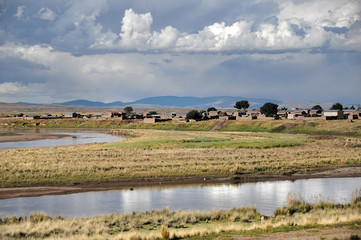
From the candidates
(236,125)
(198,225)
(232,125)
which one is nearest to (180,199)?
(198,225)

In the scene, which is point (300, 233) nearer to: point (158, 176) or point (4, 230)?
point (4, 230)

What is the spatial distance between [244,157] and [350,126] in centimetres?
5686

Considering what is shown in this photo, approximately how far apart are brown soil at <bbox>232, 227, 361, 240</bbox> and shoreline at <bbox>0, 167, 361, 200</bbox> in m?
16.4

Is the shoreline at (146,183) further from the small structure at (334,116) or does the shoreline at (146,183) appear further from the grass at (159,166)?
the small structure at (334,116)

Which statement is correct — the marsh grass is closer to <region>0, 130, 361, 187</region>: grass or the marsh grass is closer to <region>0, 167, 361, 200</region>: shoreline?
<region>0, 130, 361, 187</region>: grass

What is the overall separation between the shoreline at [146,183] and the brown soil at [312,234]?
16.4 m

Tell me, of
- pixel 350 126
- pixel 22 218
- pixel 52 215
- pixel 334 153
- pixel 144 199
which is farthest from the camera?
pixel 350 126

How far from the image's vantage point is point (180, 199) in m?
27.5

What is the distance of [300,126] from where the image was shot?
340ft

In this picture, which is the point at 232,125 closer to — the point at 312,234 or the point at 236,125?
the point at 236,125

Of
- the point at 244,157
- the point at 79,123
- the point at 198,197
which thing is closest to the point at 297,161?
the point at 244,157

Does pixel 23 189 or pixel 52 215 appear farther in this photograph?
pixel 23 189

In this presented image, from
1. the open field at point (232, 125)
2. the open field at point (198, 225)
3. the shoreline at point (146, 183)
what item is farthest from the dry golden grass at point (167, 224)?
the open field at point (232, 125)

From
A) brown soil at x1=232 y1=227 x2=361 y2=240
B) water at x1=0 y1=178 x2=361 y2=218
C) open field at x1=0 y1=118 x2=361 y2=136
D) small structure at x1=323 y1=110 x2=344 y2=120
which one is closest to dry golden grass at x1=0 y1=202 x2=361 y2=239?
brown soil at x1=232 y1=227 x2=361 y2=240
